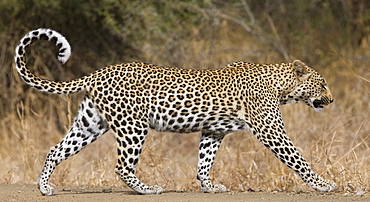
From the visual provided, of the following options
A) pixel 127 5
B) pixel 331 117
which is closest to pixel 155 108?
pixel 331 117

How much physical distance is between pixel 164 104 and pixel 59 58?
4.10 ft

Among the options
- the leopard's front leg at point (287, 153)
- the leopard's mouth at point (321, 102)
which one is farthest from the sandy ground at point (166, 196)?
the leopard's mouth at point (321, 102)

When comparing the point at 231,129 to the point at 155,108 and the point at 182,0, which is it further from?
the point at 182,0

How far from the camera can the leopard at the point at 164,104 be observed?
7.71m

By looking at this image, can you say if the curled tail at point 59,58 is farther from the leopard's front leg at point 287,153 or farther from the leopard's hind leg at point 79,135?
the leopard's front leg at point 287,153

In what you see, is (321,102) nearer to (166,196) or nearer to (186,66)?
(166,196)

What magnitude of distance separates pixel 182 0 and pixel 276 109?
21.7ft

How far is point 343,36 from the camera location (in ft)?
56.6

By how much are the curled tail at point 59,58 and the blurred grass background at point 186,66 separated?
1.63 metres

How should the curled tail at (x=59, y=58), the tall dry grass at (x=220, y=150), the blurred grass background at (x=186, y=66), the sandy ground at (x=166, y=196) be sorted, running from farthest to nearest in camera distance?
the blurred grass background at (x=186, y=66) → the tall dry grass at (x=220, y=150) → the curled tail at (x=59, y=58) → the sandy ground at (x=166, y=196)

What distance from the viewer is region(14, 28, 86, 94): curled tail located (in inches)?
303

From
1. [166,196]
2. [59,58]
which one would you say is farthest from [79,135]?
[166,196]

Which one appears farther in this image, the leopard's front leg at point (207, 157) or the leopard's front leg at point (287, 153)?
the leopard's front leg at point (207, 157)

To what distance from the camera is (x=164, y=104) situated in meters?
7.84
